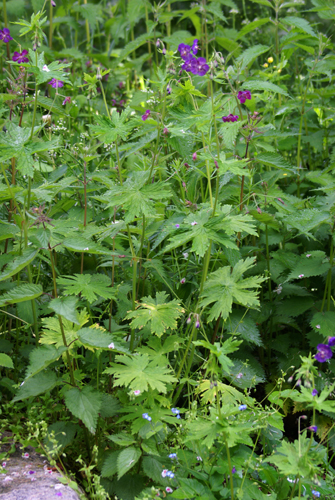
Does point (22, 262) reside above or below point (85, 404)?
above

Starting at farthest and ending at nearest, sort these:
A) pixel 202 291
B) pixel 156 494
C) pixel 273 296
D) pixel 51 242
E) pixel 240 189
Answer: pixel 273 296
pixel 240 189
pixel 202 291
pixel 51 242
pixel 156 494

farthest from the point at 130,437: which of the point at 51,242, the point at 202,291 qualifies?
the point at 51,242

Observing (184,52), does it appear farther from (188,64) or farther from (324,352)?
(324,352)

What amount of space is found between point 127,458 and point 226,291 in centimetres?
58

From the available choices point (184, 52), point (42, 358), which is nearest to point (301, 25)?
point (184, 52)

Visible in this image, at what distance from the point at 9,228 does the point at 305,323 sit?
1.37 metres

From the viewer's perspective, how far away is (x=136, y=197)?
1498 mm

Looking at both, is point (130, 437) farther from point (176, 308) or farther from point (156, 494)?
point (176, 308)

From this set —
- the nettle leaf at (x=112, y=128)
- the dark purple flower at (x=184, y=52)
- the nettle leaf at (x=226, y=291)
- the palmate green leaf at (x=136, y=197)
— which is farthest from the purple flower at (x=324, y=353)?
the dark purple flower at (x=184, y=52)

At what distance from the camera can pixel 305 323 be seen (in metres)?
2.21

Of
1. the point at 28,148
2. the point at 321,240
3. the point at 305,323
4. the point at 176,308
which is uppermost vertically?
the point at 28,148

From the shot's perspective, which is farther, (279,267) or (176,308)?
(279,267)

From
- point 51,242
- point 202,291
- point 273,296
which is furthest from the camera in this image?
point 273,296

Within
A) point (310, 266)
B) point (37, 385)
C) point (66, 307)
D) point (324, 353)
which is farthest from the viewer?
point (310, 266)
